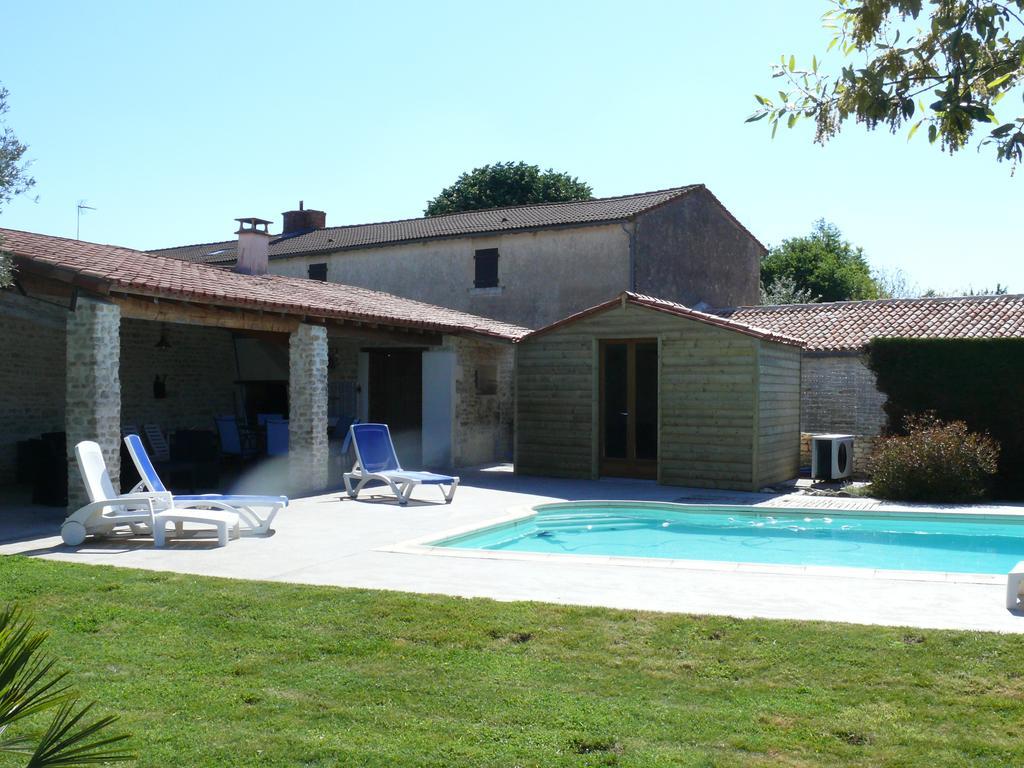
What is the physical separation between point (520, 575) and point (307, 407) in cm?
769

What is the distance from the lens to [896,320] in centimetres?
2075

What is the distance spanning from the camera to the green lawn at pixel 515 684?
429 cm

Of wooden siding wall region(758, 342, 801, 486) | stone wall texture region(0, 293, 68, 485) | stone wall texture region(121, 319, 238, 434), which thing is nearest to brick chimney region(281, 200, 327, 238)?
stone wall texture region(121, 319, 238, 434)

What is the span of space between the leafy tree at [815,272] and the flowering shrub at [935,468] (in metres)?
29.9

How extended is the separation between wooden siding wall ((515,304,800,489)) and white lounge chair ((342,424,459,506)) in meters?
3.25

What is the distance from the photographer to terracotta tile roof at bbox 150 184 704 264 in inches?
995

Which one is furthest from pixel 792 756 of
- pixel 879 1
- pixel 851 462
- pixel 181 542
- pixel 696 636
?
pixel 851 462

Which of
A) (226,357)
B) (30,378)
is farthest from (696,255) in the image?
(30,378)

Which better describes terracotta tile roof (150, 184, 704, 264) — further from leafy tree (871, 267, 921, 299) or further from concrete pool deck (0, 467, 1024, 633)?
leafy tree (871, 267, 921, 299)

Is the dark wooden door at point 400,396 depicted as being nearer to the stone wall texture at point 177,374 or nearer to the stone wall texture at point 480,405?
the stone wall texture at point 480,405

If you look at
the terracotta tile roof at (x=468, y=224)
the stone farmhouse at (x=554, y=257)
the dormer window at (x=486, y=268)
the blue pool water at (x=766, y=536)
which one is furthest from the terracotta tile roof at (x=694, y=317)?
the dormer window at (x=486, y=268)

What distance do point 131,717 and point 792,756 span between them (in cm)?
309

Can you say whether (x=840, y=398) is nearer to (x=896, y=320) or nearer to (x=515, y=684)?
(x=896, y=320)

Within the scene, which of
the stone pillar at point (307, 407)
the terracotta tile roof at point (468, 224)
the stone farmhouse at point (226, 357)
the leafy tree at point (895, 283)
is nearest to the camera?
the stone farmhouse at point (226, 357)
